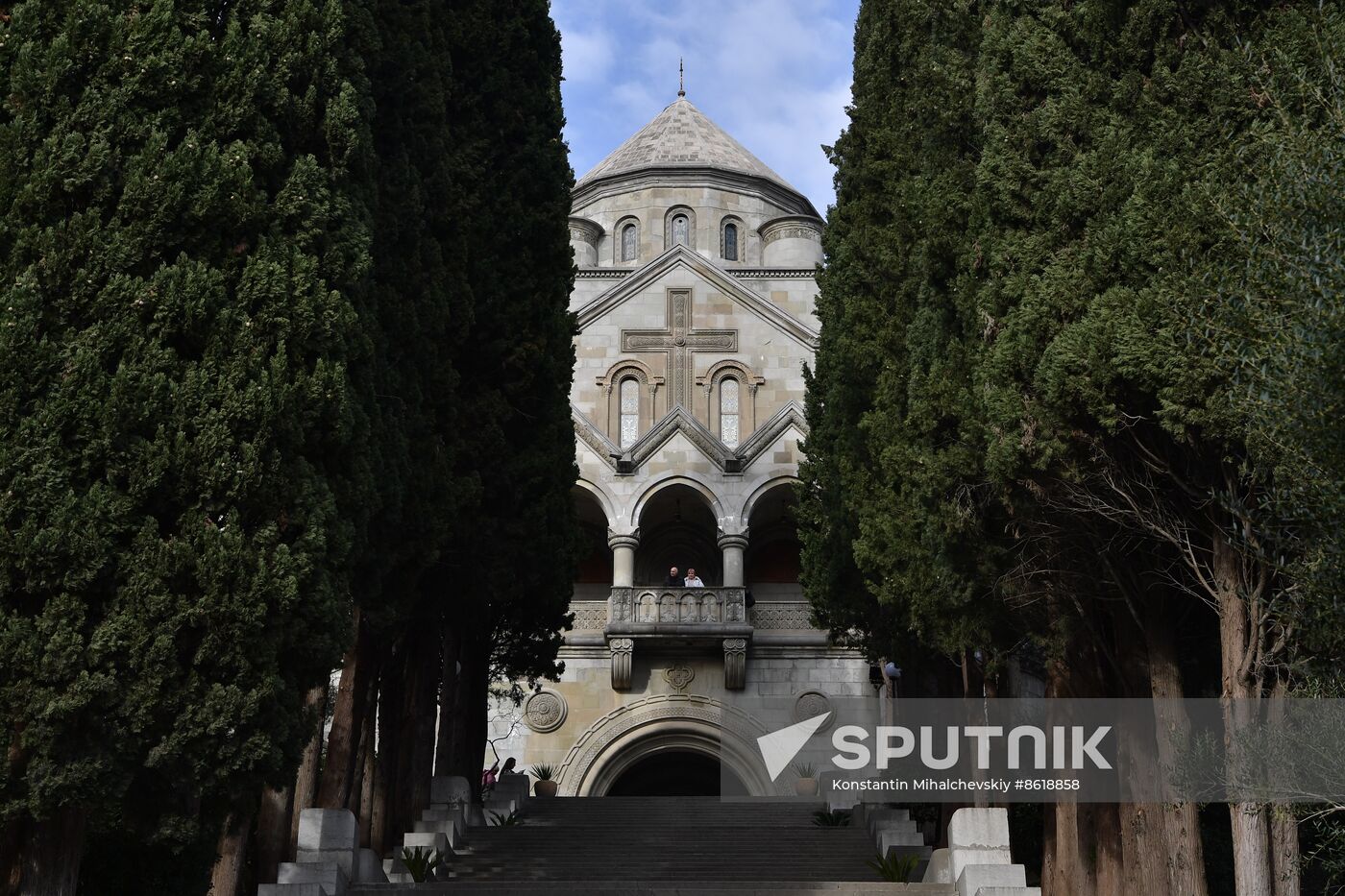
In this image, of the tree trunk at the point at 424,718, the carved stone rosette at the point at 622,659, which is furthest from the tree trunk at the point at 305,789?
the carved stone rosette at the point at 622,659

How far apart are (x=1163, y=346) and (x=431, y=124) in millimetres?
7831

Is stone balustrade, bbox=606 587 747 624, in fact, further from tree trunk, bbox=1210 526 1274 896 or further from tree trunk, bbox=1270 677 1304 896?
tree trunk, bbox=1270 677 1304 896

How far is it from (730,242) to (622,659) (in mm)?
14926

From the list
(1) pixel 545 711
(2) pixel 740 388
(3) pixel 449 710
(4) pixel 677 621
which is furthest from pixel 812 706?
(3) pixel 449 710

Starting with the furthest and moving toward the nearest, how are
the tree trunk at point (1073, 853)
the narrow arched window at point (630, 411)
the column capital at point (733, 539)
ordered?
the narrow arched window at point (630, 411), the column capital at point (733, 539), the tree trunk at point (1073, 853)

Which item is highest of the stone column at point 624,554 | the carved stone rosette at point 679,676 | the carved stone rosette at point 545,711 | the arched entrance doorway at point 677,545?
the arched entrance doorway at point 677,545

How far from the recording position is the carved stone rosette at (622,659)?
89.7 ft

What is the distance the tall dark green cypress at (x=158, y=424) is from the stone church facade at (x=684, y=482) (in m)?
15.5

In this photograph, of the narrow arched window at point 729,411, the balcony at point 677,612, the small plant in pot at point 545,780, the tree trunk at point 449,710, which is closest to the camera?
the tree trunk at point 449,710

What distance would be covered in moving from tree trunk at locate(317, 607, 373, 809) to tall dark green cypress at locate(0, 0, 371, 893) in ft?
13.4

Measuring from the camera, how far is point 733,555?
27984mm

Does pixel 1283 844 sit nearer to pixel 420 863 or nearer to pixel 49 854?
pixel 49 854

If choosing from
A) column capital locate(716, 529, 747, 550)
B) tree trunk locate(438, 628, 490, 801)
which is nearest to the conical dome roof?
column capital locate(716, 529, 747, 550)

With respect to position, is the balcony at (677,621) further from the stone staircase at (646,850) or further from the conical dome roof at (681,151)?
the conical dome roof at (681,151)
